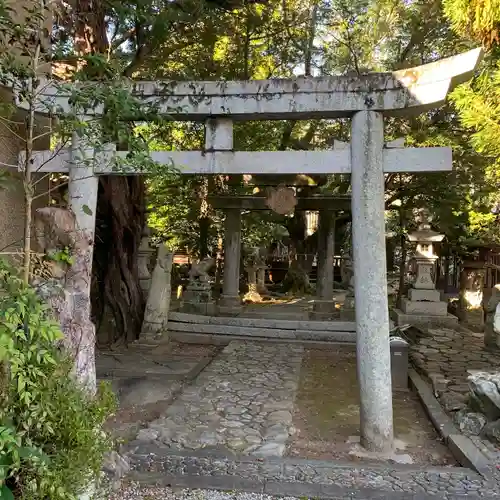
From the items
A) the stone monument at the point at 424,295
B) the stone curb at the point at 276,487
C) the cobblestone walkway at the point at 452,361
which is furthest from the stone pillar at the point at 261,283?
the stone curb at the point at 276,487

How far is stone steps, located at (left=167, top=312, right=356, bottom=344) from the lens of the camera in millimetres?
10344

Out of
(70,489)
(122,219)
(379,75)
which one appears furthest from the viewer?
(122,219)

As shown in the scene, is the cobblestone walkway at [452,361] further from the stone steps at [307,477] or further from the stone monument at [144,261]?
the stone monument at [144,261]

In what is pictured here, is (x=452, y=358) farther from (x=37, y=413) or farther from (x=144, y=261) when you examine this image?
(x=37, y=413)

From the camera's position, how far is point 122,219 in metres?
9.23

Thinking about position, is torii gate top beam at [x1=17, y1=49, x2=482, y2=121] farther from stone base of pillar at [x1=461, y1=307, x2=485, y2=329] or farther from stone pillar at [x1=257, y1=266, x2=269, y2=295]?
stone pillar at [x1=257, y1=266, x2=269, y2=295]

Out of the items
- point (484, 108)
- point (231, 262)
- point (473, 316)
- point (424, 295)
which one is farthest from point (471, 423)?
point (473, 316)

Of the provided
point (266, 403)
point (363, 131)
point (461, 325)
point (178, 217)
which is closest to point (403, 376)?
point (266, 403)

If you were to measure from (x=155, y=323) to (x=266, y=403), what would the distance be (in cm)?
390

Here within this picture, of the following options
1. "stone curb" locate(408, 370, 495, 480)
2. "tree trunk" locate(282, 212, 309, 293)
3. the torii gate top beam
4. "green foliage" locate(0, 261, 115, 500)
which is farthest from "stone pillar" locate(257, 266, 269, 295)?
"green foliage" locate(0, 261, 115, 500)

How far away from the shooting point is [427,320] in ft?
38.0

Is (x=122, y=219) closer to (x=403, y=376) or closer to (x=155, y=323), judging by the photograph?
(x=155, y=323)

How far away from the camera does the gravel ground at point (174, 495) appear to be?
3.96m

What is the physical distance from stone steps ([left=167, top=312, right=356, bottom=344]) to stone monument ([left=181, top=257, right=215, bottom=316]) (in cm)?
141
